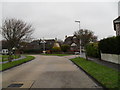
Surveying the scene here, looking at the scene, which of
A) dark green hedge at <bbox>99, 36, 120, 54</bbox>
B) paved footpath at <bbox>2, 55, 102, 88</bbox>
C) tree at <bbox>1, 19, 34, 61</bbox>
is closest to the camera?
paved footpath at <bbox>2, 55, 102, 88</bbox>

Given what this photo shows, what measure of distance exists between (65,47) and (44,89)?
51.7 metres

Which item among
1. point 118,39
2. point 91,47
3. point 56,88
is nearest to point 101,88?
point 56,88

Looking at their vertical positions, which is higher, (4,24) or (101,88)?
(4,24)

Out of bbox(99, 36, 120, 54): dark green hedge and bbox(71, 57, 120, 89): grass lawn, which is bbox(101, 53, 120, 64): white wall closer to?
bbox(99, 36, 120, 54): dark green hedge

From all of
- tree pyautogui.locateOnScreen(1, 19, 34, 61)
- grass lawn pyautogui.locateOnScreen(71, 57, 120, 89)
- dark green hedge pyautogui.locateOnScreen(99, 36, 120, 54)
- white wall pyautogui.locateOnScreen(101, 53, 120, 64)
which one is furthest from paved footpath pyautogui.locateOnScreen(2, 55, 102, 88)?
tree pyautogui.locateOnScreen(1, 19, 34, 61)

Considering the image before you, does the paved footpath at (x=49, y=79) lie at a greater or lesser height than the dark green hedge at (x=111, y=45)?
lesser

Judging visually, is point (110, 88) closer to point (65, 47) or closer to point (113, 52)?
point (113, 52)

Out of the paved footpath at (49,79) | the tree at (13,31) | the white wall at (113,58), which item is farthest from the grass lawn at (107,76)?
the tree at (13,31)

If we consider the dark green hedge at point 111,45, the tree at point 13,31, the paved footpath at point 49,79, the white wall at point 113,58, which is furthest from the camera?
the tree at point 13,31

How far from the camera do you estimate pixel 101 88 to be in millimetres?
6508

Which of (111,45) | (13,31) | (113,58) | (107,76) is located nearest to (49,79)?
(107,76)

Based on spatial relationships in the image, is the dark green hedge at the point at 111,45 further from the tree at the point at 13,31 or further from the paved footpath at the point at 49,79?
the tree at the point at 13,31

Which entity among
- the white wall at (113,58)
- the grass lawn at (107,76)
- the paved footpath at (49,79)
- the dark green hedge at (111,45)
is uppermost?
the dark green hedge at (111,45)

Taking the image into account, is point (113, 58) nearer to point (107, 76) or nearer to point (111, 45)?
point (111, 45)
